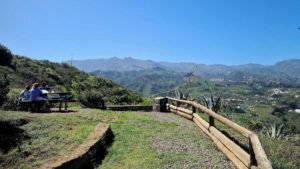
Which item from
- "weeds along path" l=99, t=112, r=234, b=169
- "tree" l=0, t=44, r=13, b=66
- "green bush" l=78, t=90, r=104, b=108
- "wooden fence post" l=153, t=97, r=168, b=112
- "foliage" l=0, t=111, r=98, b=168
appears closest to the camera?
"weeds along path" l=99, t=112, r=234, b=169

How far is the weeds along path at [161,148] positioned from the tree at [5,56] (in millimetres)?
28710

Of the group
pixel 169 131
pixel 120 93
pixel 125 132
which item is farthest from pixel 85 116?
pixel 120 93

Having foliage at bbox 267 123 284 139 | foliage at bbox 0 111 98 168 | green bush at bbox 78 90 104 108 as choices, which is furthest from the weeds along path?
green bush at bbox 78 90 104 108

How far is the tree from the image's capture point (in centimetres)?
3634

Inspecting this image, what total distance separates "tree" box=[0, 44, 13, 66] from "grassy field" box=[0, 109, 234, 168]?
2730 cm

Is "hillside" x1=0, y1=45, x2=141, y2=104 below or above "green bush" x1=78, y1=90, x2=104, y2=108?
above

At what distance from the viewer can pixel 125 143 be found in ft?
30.3

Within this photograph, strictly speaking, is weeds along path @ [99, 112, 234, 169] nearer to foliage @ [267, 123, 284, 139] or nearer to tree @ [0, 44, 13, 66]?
foliage @ [267, 123, 284, 139]

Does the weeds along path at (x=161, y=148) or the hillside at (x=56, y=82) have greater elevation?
the hillside at (x=56, y=82)

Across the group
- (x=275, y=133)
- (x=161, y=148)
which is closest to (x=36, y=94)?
(x=161, y=148)

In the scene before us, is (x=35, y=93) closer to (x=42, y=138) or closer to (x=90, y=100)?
(x=90, y=100)

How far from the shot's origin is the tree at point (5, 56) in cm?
3634

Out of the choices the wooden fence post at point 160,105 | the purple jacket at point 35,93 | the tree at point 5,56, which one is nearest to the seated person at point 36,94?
the purple jacket at point 35,93

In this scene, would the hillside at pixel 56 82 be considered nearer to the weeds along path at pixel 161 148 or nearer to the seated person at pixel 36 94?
the seated person at pixel 36 94
